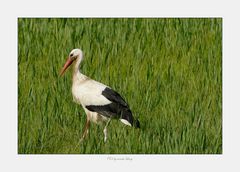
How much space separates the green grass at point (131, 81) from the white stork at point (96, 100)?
Answer: 0.31ft

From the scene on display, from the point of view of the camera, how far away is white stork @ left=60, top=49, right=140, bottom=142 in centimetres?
668

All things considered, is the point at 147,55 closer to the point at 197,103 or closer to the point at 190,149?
the point at 197,103

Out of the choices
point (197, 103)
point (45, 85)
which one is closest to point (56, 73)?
point (45, 85)

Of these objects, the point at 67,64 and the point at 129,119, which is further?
the point at 67,64

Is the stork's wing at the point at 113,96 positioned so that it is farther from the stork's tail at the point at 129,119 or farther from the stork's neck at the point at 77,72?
the stork's neck at the point at 77,72

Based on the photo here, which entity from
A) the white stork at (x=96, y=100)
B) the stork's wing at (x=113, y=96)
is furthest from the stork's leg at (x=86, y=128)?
the stork's wing at (x=113, y=96)

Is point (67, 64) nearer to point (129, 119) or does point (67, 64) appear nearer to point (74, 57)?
point (74, 57)

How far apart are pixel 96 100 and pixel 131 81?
48 centimetres

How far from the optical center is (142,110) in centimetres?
683

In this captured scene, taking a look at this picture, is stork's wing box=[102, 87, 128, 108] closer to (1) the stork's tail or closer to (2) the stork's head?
(1) the stork's tail

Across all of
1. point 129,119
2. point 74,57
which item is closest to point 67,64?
point 74,57

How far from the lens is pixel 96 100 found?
691 centimetres

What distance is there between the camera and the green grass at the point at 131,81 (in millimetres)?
6574

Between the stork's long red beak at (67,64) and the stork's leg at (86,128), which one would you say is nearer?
the stork's leg at (86,128)
